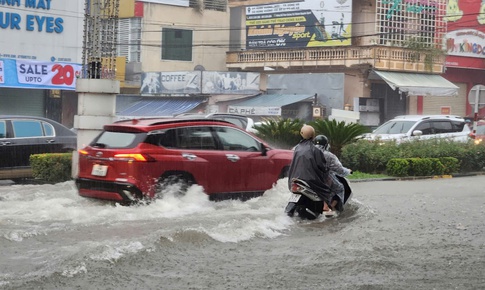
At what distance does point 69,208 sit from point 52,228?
6.06 ft

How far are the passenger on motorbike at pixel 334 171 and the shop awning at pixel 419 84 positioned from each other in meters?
30.1

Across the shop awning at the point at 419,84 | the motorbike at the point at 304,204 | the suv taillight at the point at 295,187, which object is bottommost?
the motorbike at the point at 304,204

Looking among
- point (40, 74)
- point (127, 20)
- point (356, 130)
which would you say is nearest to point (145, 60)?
point (127, 20)

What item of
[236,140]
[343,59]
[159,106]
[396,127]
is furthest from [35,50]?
[236,140]

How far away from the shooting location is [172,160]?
1297 centimetres

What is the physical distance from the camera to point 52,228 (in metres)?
11.0

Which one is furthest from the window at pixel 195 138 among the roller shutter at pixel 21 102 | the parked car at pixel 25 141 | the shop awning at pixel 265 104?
the shop awning at pixel 265 104

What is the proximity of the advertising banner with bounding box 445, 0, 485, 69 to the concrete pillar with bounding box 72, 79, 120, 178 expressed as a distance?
3454 cm

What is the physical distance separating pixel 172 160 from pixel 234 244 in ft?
9.86

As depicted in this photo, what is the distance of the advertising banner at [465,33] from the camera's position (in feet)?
161

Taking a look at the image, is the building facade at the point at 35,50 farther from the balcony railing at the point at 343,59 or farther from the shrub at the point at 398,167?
the shrub at the point at 398,167

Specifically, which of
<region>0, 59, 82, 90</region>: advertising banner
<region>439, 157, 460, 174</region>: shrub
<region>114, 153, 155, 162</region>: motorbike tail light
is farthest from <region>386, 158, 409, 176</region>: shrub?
<region>0, 59, 82, 90</region>: advertising banner

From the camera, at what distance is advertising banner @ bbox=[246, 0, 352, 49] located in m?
44.2

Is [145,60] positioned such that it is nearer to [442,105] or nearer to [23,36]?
[23,36]
